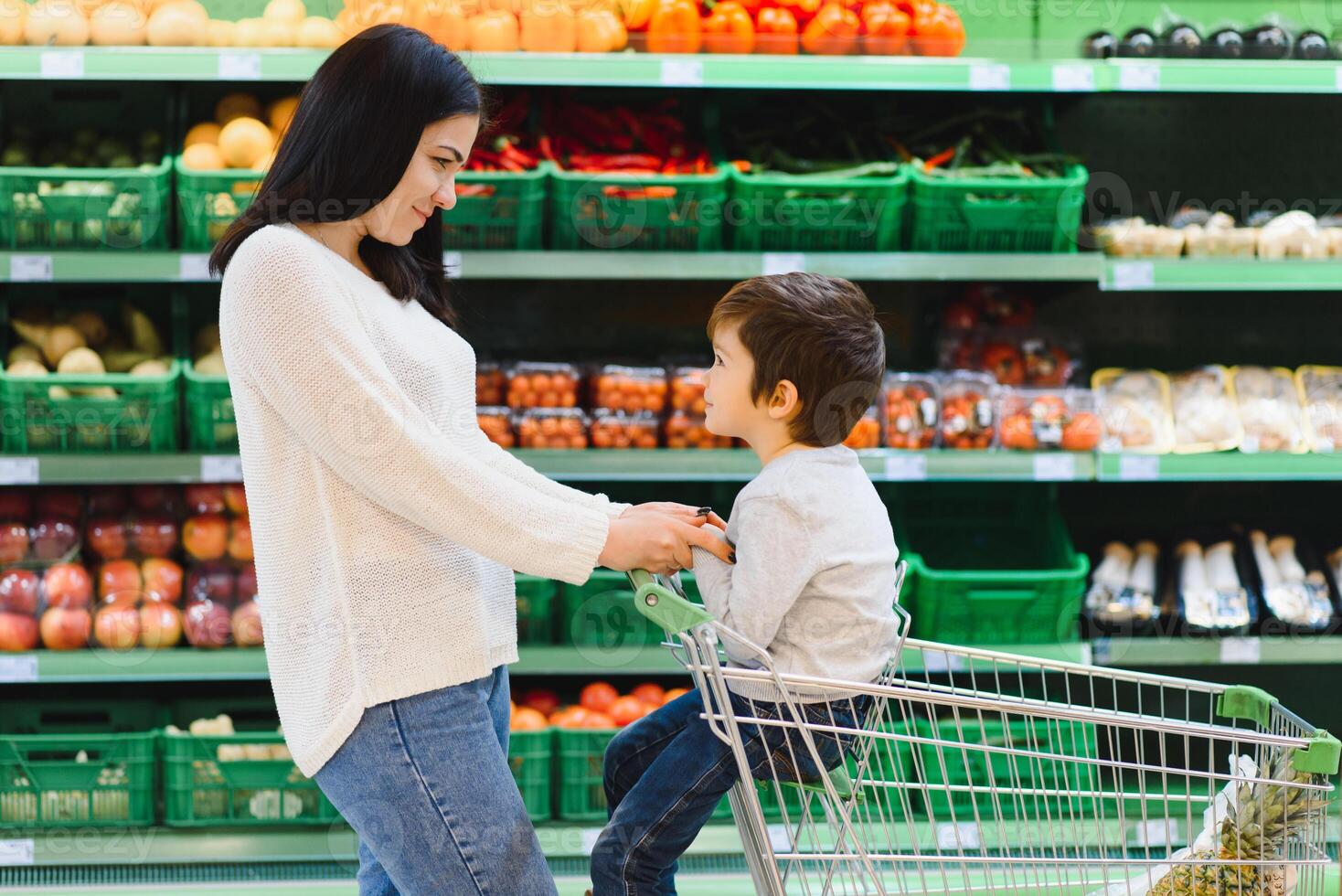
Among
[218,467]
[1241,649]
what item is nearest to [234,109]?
[218,467]

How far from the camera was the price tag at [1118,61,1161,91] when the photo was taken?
2.88 metres

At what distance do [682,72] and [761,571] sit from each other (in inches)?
63.8

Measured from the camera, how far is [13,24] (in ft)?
9.22

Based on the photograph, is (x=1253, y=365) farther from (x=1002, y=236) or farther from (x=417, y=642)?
(x=417, y=642)

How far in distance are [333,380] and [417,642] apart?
0.29 meters

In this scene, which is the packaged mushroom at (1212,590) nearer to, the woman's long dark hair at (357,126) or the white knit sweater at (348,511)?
the white knit sweater at (348,511)

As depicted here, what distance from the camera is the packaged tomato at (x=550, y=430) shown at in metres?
2.96

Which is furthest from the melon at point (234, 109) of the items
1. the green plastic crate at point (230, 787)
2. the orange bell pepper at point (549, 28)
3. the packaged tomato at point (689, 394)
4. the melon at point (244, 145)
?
the green plastic crate at point (230, 787)

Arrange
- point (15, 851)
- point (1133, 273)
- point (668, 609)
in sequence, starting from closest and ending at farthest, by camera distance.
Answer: point (668, 609) → point (15, 851) → point (1133, 273)

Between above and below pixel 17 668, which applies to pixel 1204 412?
above

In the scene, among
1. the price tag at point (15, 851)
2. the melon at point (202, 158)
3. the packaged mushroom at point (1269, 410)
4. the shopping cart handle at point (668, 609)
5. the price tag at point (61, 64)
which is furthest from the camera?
the packaged mushroom at point (1269, 410)

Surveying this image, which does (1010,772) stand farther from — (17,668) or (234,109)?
(234,109)

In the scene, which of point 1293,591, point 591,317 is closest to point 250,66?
point 591,317

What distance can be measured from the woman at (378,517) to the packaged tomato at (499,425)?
147cm
